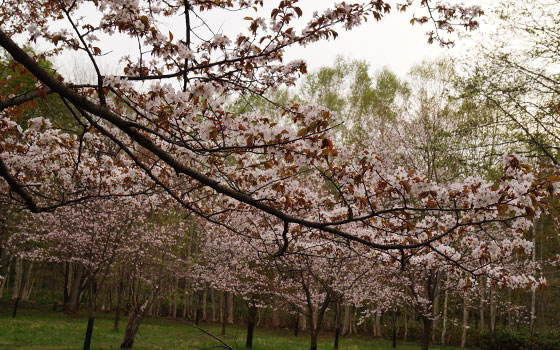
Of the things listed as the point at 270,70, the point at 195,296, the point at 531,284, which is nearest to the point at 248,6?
the point at 270,70

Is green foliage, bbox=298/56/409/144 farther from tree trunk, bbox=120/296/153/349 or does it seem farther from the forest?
tree trunk, bbox=120/296/153/349

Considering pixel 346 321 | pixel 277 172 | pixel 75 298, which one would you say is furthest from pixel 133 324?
pixel 346 321

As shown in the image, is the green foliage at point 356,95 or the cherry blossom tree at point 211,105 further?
the green foliage at point 356,95

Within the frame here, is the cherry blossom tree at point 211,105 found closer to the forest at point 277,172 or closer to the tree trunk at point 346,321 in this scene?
the forest at point 277,172

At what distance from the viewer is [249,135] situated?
10.0ft

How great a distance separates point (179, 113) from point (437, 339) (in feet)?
83.2

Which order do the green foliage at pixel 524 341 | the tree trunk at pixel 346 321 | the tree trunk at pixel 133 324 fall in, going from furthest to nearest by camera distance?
the tree trunk at pixel 346 321, the green foliage at pixel 524 341, the tree trunk at pixel 133 324

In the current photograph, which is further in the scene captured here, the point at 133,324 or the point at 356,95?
the point at 356,95

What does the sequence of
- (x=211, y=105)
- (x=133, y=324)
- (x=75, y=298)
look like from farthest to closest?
(x=75, y=298) → (x=133, y=324) → (x=211, y=105)

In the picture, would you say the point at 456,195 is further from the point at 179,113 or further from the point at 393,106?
the point at 393,106

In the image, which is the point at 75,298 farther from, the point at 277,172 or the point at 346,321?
the point at 277,172

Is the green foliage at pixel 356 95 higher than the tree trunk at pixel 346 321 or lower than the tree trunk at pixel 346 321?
higher

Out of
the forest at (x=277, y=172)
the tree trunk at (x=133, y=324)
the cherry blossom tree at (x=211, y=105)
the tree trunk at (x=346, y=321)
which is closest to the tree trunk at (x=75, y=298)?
the forest at (x=277, y=172)

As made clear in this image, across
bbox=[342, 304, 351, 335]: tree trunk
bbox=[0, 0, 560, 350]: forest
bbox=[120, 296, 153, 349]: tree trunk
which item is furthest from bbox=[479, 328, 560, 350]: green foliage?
bbox=[120, 296, 153, 349]: tree trunk
